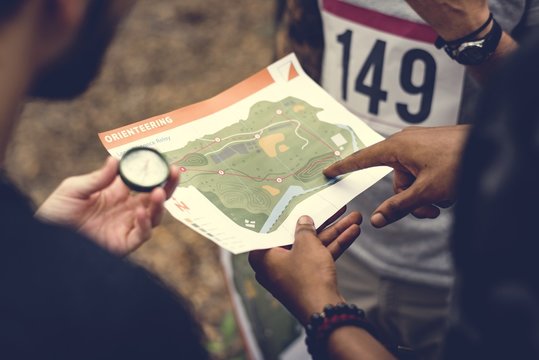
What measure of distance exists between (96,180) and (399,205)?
65cm

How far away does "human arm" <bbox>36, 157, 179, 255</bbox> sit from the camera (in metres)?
1.47

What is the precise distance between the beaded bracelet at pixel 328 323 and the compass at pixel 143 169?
1.34 feet

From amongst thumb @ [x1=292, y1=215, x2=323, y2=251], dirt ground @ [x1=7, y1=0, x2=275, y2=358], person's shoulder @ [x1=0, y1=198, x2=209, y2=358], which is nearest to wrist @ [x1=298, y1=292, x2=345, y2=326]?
thumb @ [x1=292, y1=215, x2=323, y2=251]

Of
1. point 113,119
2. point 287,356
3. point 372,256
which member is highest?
point 113,119

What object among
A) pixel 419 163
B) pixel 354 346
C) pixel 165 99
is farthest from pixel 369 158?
pixel 165 99

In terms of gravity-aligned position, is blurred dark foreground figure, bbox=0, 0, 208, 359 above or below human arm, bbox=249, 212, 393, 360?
above

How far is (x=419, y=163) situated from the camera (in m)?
1.55

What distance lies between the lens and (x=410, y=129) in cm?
159

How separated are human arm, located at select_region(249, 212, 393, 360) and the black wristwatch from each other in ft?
1.45

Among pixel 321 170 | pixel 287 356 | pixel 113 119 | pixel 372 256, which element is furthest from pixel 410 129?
pixel 113 119

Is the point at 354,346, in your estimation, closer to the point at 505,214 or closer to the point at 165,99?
the point at 505,214

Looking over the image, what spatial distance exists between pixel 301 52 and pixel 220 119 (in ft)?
1.41

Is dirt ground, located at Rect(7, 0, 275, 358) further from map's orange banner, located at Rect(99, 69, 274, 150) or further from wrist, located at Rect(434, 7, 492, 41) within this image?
wrist, located at Rect(434, 7, 492, 41)

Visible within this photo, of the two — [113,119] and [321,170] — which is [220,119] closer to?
[321,170]
